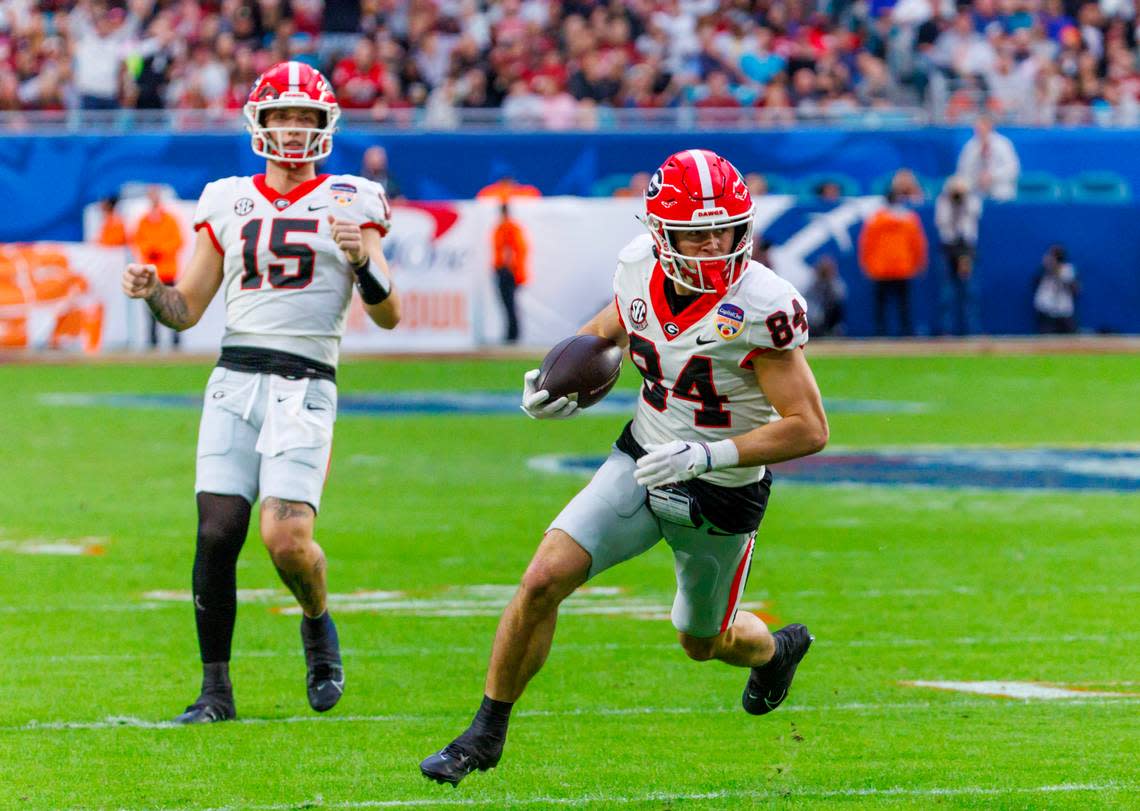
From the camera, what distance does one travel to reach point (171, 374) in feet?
57.6

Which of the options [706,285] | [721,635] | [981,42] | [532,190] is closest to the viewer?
[706,285]

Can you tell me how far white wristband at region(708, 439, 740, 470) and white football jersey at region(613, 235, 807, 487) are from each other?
111mm

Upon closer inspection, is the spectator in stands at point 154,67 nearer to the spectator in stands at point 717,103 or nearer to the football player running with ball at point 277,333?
the spectator in stands at point 717,103

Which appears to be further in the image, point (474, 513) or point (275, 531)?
point (474, 513)

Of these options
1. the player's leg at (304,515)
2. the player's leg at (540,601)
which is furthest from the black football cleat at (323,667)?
the player's leg at (540,601)

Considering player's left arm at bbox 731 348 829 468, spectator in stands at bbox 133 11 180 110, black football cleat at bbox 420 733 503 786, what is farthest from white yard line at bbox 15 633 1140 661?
spectator in stands at bbox 133 11 180 110

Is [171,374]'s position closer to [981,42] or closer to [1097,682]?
[981,42]

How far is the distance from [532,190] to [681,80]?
2322 mm

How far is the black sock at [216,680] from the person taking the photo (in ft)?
18.5

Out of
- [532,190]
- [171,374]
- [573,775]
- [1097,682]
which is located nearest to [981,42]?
[532,190]

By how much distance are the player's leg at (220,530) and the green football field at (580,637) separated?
0.17 m

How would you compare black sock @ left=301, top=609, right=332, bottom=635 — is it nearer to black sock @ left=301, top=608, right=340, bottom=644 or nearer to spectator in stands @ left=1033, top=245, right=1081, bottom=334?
black sock @ left=301, top=608, right=340, bottom=644

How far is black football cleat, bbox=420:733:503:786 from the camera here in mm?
4609

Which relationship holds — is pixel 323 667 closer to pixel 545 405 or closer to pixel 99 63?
pixel 545 405
